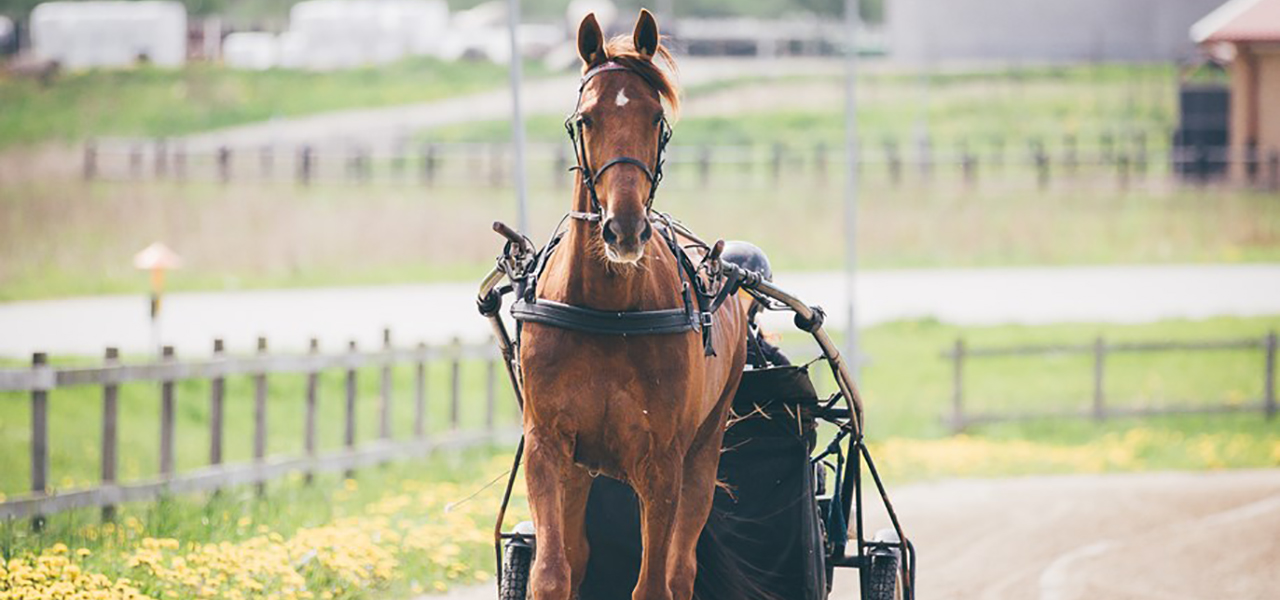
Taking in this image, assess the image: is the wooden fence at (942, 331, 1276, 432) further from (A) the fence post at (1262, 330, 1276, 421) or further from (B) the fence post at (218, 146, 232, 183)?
(B) the fence post at (218, 146, 232, 183)

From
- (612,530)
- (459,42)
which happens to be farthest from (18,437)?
(459,42)

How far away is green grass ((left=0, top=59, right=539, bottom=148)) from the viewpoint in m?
55.7

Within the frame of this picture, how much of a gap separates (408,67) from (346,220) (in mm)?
31581

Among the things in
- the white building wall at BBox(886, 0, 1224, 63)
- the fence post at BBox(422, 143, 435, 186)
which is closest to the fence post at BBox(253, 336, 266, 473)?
the fence post at BBox(422, 143, 435, 186)

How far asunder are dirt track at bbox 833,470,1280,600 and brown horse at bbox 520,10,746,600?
4.75 meters

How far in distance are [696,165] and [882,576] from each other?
127ft

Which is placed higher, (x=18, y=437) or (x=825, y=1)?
(x=825, y=1)

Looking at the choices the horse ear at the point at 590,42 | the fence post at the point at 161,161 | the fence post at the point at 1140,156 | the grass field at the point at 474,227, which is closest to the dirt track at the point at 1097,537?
the horse ear at the point at 590,42

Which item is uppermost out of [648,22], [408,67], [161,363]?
[408,67]

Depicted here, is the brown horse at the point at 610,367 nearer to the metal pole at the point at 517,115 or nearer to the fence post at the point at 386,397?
the metal pole at the point at 517,115

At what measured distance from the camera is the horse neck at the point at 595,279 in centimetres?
705

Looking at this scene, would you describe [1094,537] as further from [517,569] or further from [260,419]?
[517,569]

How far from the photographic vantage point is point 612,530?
819cm

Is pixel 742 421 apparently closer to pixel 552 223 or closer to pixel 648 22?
pixel 648 22
